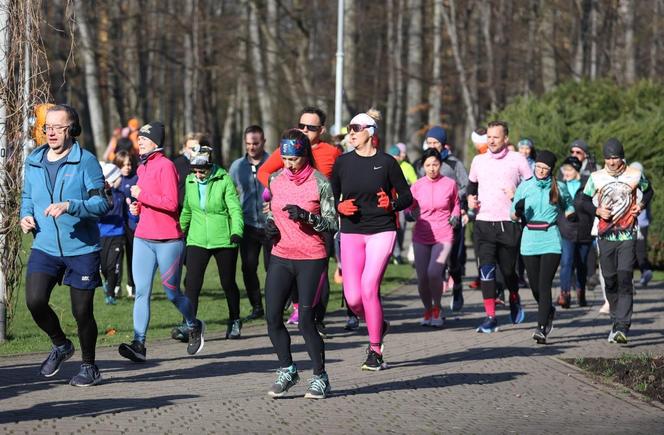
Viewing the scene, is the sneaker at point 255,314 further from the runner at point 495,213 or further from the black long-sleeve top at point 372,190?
the black long-sleeve top at point 372,190

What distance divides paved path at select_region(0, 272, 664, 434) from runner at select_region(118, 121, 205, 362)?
645 millimetres

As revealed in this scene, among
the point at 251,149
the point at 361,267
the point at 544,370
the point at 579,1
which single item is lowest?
the point at 544,370

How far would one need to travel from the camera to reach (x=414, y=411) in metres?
8.56

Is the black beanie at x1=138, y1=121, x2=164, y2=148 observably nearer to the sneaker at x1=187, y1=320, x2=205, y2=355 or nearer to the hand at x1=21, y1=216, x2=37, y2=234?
the sneaker at x1=187, y1=320, x2=205, y2=355

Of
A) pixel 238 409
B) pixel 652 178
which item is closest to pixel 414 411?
pixel 238 409

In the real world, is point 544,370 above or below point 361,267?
below

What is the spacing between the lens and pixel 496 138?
43.0 ft

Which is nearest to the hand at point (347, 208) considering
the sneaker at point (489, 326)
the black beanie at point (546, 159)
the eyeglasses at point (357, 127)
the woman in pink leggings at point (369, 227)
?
the woman in pink leggings at point (369, 227)

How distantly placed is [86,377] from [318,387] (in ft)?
5.57

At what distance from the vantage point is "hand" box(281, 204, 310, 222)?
28.7 feet

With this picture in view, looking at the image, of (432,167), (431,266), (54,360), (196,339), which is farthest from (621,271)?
(54,360)

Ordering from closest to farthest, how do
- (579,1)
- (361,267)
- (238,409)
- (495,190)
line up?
(238,409) < (361,267) < (495,190) < (579,1)

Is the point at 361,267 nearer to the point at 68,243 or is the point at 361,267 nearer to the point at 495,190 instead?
the point at 68,243

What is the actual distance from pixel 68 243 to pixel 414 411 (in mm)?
2690
